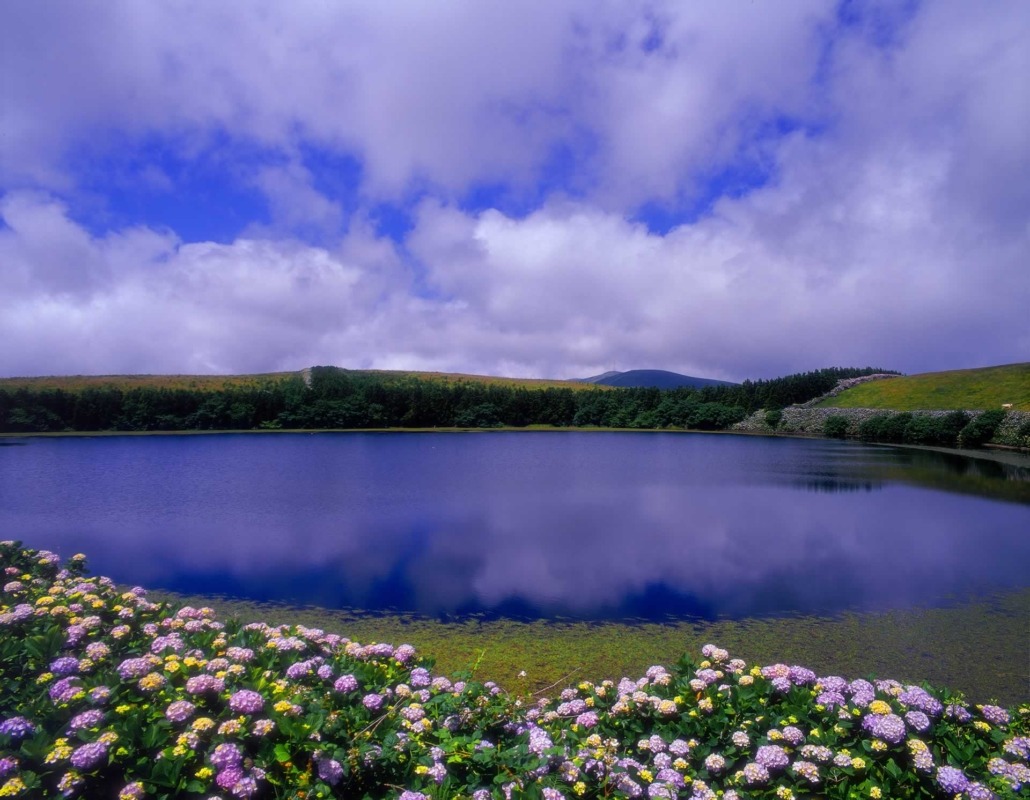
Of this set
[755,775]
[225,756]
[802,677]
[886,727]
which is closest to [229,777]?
[225,756]

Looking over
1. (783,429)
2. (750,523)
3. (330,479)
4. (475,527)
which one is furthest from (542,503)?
(783,429)

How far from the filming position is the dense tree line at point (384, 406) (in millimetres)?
57625

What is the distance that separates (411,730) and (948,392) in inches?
2959

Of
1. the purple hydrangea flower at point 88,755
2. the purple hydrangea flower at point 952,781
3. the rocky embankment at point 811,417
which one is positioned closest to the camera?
the purple hydrangea flower at point 88,755

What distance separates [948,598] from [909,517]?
355 inches

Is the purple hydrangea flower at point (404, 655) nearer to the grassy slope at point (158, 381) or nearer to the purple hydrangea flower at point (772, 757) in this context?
the purple hydrangea flower at point (772, 757)

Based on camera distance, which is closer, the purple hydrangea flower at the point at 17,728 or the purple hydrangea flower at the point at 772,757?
the purple hydrangea flower at the point at 17,728

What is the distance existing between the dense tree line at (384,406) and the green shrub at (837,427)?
1273cm

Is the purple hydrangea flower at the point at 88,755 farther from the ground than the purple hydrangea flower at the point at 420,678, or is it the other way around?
the purple hydrangea flower at the point at 88,755

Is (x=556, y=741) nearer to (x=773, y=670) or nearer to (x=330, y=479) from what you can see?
(x=773, y=670)

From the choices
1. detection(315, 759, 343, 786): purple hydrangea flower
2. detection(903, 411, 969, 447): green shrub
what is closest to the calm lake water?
detection(315, 759, 343, 786): purple hydrangea flower

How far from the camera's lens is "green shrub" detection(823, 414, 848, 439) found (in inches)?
2394

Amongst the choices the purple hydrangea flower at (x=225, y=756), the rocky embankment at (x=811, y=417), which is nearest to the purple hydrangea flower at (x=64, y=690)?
the purple hydrangea flower at (x=225, y=756)

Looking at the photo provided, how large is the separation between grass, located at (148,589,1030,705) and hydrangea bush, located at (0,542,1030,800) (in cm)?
311
